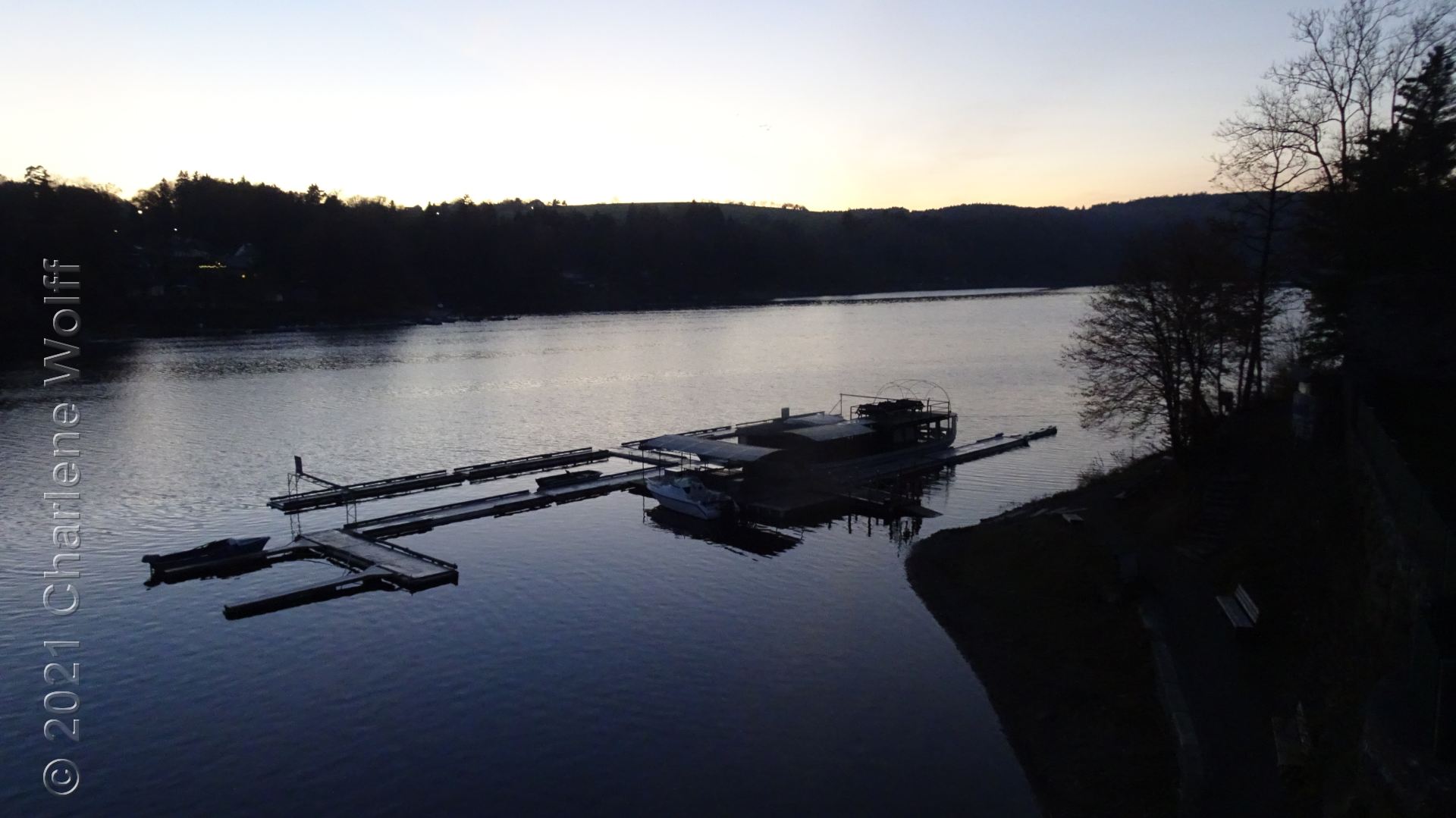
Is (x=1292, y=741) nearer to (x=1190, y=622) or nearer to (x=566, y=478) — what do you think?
(x=1190, y=622)

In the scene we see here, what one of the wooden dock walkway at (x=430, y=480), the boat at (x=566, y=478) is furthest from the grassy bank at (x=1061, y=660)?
the wooden dock walkway at (x=430, y=480)

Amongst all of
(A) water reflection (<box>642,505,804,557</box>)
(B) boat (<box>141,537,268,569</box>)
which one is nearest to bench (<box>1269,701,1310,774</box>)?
(A) water reflection (<box>642,505,804,557</box>)

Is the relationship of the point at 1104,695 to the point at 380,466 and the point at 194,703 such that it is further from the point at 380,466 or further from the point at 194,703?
the point at 380,466

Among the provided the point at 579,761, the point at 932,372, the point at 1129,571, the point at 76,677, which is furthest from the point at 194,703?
the point at 932,372

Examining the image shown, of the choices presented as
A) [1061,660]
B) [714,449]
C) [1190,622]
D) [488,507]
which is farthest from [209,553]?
[1190,622]

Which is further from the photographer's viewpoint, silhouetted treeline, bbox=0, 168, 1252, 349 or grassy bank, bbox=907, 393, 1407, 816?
silhouetted treeline, bbox=0, 168, 1252, 349

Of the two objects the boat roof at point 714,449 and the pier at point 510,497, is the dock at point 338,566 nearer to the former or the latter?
the pier at point 510,497

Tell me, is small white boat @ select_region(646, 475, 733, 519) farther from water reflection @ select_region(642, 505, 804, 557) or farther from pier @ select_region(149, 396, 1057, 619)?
pier @ select_region(149, 396, 1057, 619)
